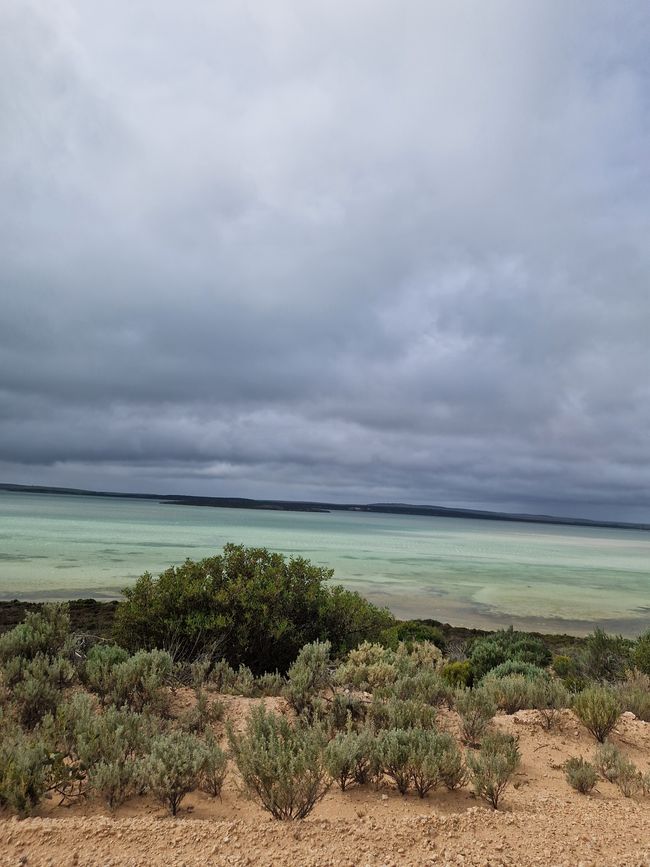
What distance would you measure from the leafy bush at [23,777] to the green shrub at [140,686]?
77.1 inches

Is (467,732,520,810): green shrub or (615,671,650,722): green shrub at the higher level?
(467,732,520,810): green shrub

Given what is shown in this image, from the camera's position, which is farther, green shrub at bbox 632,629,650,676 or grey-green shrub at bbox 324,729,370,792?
green shrub at bbox 632,629,650,676

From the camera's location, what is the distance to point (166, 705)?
→ 629 centimetres

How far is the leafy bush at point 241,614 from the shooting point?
32.0 ft

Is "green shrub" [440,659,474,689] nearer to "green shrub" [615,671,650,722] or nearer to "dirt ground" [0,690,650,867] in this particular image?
"green shrub" [615,671,650,722]

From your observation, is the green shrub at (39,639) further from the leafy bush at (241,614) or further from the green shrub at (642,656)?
the green shrub at (642,656)

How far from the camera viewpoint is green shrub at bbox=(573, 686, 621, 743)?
6.10 m

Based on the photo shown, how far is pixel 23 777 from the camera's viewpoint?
3.81m

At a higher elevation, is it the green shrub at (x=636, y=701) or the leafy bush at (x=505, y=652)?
the green shrub at (x=636, y=701)

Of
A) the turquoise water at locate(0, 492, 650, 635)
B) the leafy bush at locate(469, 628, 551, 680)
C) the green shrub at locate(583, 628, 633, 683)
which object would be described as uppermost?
the green shrub at locate(583, 628, 633, 683)

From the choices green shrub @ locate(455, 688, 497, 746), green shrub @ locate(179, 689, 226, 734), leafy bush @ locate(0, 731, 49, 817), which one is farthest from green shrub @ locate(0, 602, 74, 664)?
green shrub @ locate(455, 688, 497, 746)

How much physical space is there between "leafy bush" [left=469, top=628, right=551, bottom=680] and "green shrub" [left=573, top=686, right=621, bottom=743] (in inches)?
239

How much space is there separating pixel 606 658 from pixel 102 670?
38.3 feet

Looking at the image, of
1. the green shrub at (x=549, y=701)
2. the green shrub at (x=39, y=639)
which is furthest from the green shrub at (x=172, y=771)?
the green shrub at (x=549, y=701)
